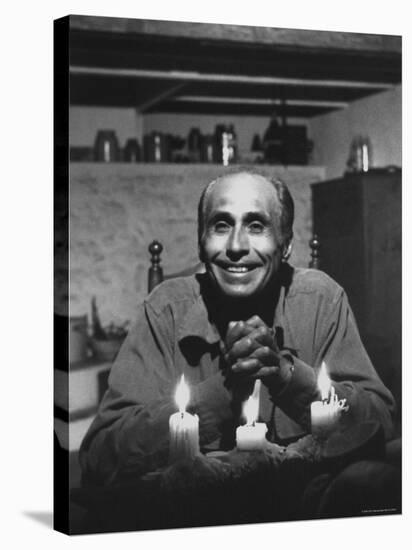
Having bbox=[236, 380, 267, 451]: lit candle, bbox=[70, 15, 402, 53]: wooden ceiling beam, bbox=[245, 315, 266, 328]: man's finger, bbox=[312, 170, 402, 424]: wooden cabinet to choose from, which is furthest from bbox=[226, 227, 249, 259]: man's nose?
bbox=[70, 15, 402, 53]: wooden ceiling beam

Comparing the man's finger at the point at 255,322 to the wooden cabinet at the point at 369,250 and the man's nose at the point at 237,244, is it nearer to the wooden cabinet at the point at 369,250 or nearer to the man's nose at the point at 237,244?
the man's nose at the point at 237,244

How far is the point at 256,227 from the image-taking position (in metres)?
5.88

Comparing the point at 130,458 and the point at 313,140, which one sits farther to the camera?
the point at 313,140

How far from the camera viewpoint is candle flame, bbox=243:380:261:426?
19.4 feet

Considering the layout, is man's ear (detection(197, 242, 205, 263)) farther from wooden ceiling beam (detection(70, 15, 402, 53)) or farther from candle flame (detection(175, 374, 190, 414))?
wooden ceiling beam (detection(70, 15, 402, 53))

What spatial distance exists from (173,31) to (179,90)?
0.74 ft

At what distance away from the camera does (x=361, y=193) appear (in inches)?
245

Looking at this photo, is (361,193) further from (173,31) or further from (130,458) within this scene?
(130,458)

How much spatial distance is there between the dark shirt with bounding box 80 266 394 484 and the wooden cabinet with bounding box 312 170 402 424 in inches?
2.6

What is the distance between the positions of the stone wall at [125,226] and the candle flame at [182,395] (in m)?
0.32

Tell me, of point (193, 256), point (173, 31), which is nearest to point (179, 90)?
point (173, 31)

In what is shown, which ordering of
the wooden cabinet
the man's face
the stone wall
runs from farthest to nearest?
the wooden cabinet
the man's face
the stone wall

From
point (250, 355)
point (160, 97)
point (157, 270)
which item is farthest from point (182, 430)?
point (160, 97)

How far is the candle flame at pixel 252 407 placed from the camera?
5898 millimetres
